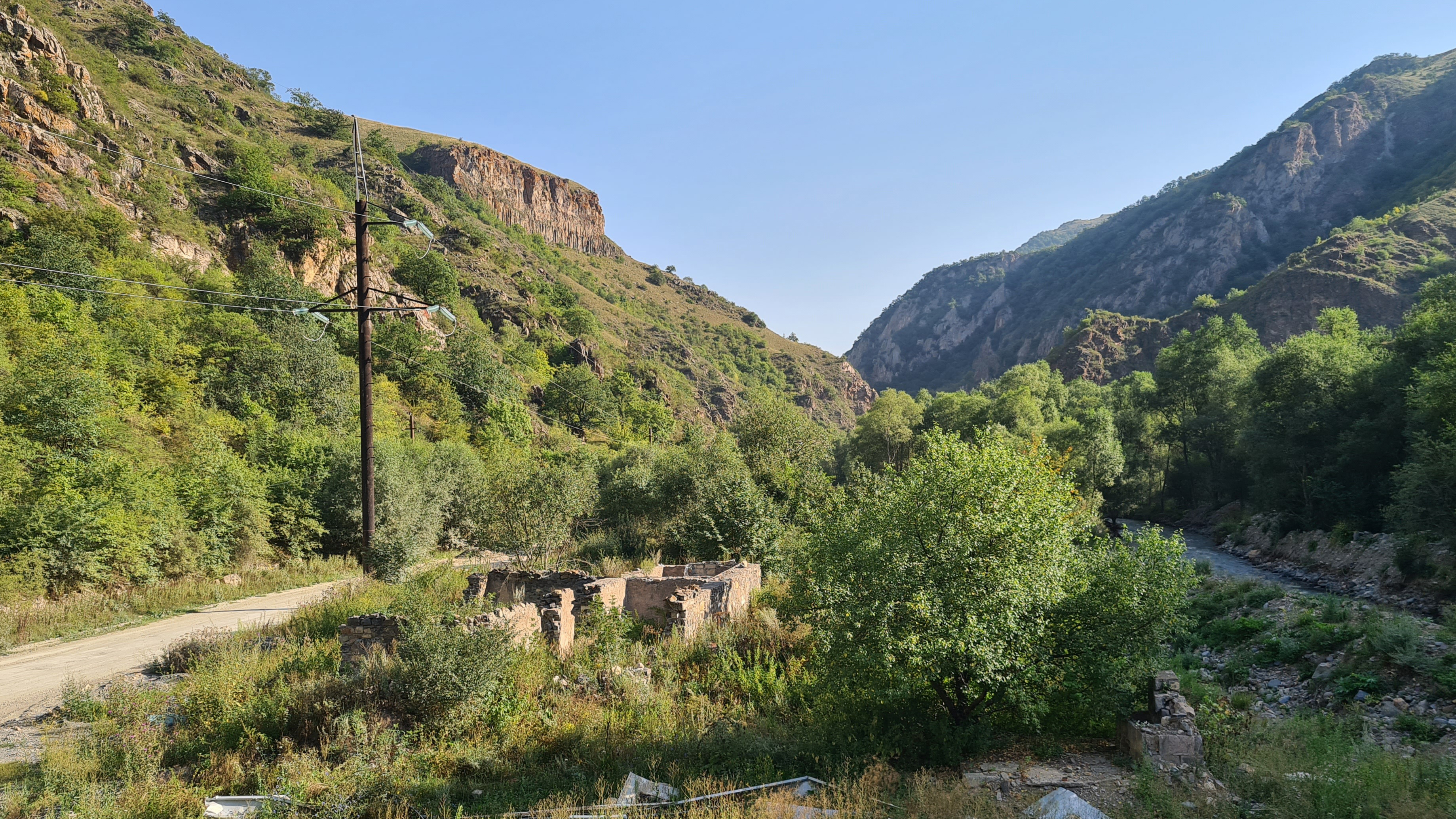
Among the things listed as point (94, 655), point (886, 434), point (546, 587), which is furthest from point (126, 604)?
point (886, 434)

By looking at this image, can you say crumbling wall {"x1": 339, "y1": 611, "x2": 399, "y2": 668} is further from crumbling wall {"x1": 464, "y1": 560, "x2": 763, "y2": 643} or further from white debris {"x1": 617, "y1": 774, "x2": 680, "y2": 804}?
white debris {"x1": 617, "y1": 774, "x2": 680, "y2": 804}

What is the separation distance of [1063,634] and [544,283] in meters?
85.7

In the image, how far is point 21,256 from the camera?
86.6 feet

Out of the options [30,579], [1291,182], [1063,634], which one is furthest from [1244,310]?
[30,579]

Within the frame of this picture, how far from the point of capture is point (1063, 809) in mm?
5758

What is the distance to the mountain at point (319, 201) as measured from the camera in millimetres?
35656

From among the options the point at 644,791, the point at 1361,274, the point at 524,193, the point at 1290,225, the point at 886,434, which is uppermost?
the point at 524,193

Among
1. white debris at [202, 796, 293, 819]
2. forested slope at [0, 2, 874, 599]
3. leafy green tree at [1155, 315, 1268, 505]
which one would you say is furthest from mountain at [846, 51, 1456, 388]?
white debris at [202, 796, 293, 819]

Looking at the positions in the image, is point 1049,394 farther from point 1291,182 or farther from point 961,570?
point 1291,182

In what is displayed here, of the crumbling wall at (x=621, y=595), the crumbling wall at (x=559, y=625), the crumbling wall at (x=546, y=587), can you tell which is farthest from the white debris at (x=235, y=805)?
the crumbling wall at (x=546, y=587)

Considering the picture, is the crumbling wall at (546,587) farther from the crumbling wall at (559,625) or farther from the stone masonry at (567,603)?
the crumbling wall at (559,625)

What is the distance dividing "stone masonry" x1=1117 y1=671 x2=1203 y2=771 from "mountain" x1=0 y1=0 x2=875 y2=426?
29.6m

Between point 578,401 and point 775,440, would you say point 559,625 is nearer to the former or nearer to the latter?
point 775,440

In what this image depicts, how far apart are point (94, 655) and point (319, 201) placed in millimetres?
56102
